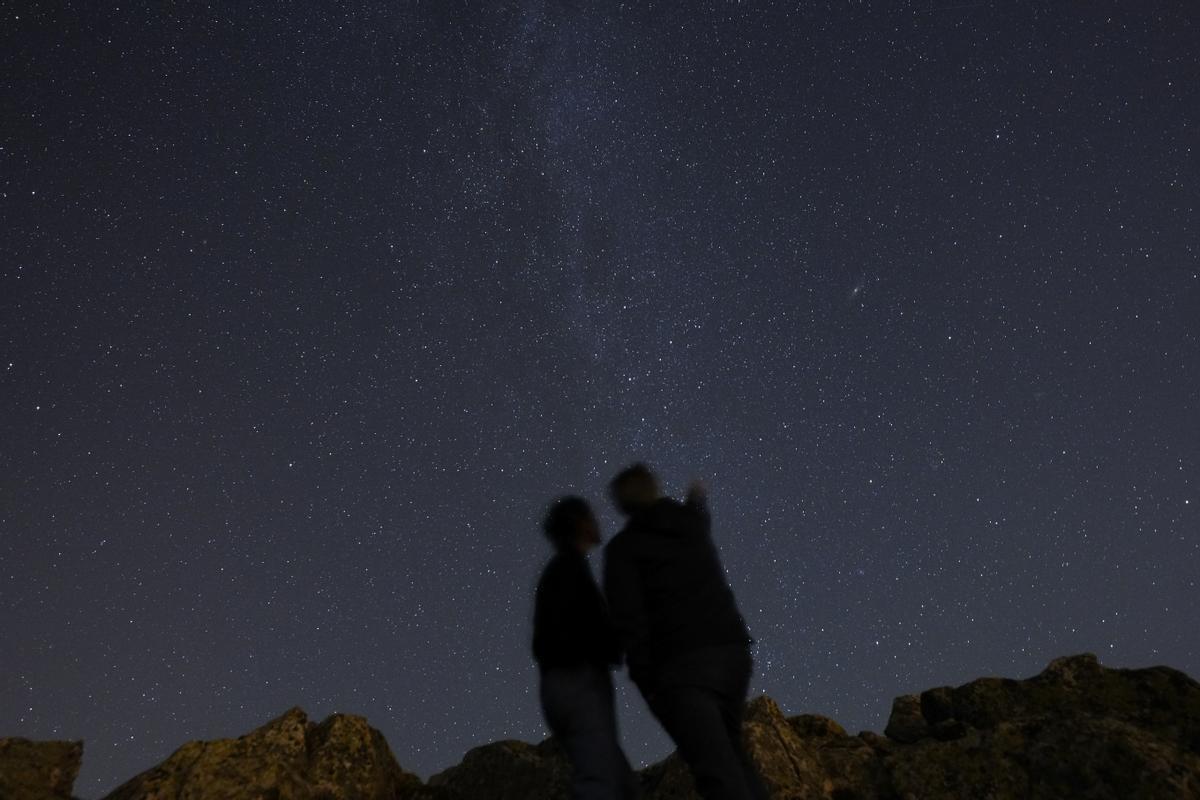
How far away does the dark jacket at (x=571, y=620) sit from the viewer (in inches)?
183

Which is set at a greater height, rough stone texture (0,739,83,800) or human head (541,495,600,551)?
rough stone texture (0,739,83,800)

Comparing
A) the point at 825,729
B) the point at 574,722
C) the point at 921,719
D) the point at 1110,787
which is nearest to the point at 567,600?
the point at 574,722

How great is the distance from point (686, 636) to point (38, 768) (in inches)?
314

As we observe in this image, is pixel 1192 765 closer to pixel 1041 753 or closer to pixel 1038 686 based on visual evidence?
pixel 1041 753

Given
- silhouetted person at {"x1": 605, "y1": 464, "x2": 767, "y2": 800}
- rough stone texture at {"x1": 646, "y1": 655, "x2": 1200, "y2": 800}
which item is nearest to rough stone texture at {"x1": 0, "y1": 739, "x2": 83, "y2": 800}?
rough stone texture at {"x1": 646, "y1": 655, "x2": 1200, "y2": 800}

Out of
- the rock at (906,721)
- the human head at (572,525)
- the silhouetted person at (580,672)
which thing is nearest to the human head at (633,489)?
the human head at (572,525)

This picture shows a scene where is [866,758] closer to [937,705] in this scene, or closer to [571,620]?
[937,705]

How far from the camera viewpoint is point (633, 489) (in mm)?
4949

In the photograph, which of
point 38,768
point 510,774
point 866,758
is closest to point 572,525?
point 510,774

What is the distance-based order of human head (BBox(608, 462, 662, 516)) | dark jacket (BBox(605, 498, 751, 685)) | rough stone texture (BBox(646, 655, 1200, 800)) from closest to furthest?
dark jacket (BBox(605, 498, 751, 685)) < human head (BBox(608, 462, 662, 516)) < rough stone texture (BBox(646, 655, 1200, 800))

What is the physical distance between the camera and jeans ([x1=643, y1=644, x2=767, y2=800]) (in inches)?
171

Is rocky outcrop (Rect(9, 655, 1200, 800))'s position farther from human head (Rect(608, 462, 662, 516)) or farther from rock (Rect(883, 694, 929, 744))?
human head (Rect(608, 462, 662, 516))

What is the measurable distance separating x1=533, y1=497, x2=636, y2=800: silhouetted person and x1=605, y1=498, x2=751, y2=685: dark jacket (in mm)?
214

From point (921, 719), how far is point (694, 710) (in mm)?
6795
